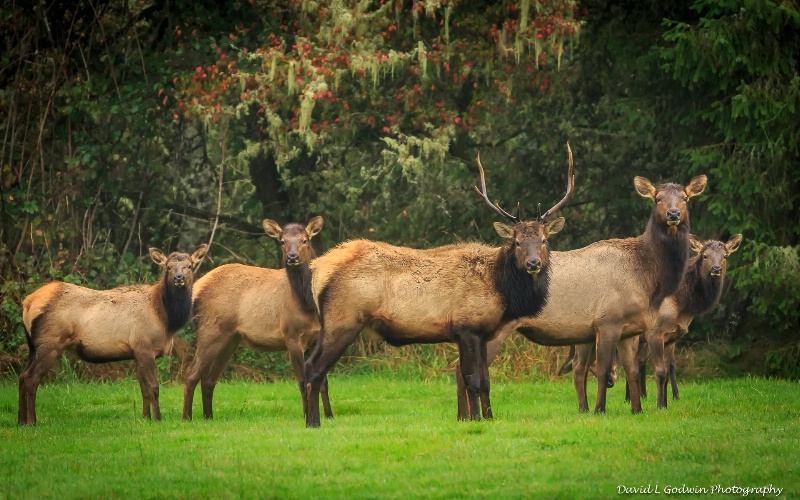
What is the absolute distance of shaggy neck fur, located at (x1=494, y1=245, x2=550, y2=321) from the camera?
1349 centimetres

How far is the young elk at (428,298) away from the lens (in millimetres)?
13195

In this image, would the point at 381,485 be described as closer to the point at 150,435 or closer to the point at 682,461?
the point at 682,461

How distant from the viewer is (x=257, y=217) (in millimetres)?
22031

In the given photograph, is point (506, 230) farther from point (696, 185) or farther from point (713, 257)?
point (713, 257)

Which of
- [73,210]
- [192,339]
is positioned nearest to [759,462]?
[192,339]

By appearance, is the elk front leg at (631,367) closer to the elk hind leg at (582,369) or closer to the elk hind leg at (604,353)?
the elk hind leg at (604,353)

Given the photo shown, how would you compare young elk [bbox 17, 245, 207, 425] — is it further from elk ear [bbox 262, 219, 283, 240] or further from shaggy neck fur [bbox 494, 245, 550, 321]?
shaggy neck fur [bbox 494, 245, 550, 321]

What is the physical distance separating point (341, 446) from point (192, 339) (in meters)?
8.71

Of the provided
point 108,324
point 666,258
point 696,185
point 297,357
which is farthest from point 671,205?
point 108,324

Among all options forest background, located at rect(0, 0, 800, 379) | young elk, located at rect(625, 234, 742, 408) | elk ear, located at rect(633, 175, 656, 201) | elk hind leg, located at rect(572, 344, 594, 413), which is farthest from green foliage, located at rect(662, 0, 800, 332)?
elk hind leg, located at rect(572, 344, 594, 413)

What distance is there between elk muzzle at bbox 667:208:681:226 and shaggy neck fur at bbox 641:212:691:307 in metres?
0.14

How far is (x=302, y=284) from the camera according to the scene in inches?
595

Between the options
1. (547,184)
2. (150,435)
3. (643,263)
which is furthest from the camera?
(547,184)

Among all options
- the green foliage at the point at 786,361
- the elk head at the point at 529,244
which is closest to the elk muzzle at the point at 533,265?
the elk head at the point at 529,244
